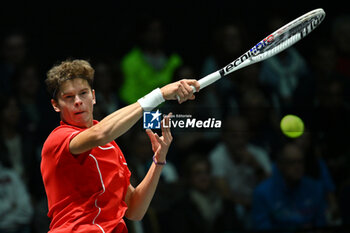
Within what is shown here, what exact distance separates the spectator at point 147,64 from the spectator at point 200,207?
1077 millimetres

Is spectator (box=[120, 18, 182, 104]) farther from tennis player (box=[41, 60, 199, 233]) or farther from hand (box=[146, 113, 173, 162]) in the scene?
tennis player (box=[41, 60, 199, 233])

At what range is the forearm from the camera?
11.6 feet

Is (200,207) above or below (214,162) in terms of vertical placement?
below

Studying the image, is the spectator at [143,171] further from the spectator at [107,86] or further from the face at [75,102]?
the face at [75,102]

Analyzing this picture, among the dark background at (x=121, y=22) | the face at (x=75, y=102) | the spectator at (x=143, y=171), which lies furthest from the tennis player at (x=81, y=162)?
the dark background at (x=121, y=22)

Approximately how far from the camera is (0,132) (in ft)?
17.1

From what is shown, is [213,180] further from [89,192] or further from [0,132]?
[89,192]

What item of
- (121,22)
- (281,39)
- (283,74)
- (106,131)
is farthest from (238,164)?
(106,131)

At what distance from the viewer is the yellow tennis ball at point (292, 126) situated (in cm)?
539

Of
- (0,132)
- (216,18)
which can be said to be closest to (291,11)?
(216,18)

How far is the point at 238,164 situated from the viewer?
5.39 meters

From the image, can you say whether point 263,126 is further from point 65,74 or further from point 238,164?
point 65,74

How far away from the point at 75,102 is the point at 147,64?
3.04m

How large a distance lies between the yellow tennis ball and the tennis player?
234 centimetres
